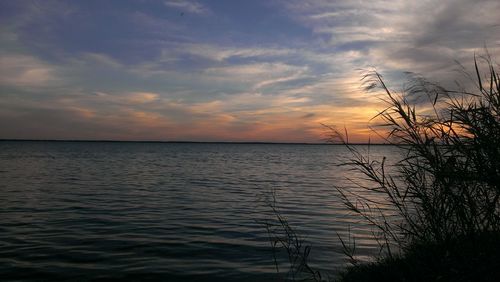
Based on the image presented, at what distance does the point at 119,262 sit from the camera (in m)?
9.83

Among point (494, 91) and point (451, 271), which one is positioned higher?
point (494, 91)

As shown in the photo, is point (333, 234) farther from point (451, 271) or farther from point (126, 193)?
point (126, 193)

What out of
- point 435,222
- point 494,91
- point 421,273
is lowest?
point 421,273

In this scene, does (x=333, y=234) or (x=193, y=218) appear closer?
(x=333, y=234)

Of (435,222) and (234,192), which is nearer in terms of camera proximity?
(435,222)

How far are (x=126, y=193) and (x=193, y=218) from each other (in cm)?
948

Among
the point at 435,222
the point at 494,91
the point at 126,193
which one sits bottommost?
the point at 126,193

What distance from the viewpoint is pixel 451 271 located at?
488 cm

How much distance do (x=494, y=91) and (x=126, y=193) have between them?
21914 mm

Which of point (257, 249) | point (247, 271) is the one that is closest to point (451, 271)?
point (247, 271)

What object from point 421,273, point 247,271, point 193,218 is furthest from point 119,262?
point 421,273

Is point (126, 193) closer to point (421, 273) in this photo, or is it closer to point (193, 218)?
point (193, 218)

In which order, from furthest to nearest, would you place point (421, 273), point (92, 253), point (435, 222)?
point (92, 253) → point (435, 222) → point (421, 273)

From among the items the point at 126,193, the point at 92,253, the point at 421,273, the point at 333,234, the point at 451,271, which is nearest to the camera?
the point at 451,271
